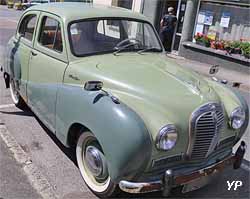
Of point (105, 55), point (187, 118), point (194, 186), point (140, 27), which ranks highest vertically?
point (140, 27)

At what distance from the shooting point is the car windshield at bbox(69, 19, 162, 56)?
13.1 feet

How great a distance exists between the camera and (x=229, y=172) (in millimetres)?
4105

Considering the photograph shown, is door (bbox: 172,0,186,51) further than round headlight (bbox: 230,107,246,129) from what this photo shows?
Yes

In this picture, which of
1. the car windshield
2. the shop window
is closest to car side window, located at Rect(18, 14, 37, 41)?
the car windshield

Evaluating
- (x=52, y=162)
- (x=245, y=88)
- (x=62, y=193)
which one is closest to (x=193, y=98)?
(x=62, y=193)

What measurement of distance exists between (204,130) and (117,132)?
799mm

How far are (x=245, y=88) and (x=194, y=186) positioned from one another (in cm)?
651

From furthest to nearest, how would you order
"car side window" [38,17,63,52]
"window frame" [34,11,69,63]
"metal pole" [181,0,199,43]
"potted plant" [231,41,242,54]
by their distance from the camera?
1. "metal pole" [181,0,199,43]
2. "potted plant" [231,41,242,54]
3. "car side window" [38,17,63,52]
4. "window frame" [34,11,69,63]

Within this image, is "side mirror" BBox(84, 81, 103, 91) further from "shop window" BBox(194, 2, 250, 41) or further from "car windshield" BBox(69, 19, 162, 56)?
"shop window" BBox(194, 2, 250, 41)

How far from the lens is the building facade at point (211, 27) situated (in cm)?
1153

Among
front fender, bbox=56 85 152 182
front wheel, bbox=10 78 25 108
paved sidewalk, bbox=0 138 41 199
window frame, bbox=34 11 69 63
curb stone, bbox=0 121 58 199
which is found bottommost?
paved sidewalk, bbox=0 138 41 199

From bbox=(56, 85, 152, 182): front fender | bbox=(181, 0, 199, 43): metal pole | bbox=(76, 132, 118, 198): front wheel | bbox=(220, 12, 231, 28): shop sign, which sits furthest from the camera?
bbox=(181, 0, 199, 43): metal pole

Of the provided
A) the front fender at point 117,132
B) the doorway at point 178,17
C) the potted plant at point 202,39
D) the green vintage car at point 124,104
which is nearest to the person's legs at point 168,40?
the doorway at point 178,17

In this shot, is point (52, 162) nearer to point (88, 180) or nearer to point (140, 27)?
point (88, 180)
